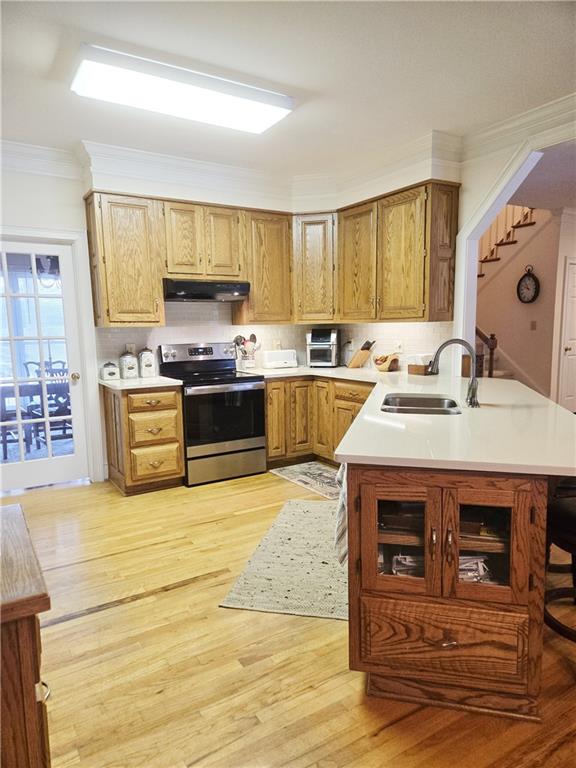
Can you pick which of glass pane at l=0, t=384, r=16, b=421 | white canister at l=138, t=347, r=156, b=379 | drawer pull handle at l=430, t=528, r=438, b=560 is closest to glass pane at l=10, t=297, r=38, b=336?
glass pane at l=0, t=384, r=16, b=421

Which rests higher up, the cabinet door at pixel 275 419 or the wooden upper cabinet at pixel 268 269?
the wooden upper cabinet at pixel 268 269

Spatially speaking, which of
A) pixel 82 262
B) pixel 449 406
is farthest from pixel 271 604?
pixel 82 262

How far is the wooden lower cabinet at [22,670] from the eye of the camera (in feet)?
2.41

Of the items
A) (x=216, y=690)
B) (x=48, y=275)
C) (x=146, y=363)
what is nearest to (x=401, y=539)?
(x=216, y=690)

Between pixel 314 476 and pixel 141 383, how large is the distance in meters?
1.68

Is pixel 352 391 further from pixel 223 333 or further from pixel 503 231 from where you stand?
pixel 503 231

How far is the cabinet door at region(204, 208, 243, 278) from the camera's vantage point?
13.5ft

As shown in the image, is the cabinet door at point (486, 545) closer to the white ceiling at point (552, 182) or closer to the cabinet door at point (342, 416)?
the cabinet door at point (342, 416)

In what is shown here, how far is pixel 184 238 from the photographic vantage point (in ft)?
Answer: 13.1

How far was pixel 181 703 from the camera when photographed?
1666 mm

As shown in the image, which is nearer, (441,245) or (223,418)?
(441,245)

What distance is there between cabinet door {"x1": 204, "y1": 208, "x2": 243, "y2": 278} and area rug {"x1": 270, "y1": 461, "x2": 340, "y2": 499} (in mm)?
1855

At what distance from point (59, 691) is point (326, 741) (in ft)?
3.22

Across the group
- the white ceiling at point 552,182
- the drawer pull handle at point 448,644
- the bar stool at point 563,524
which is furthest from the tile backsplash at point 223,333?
the drawer pull handle at point 448,644
